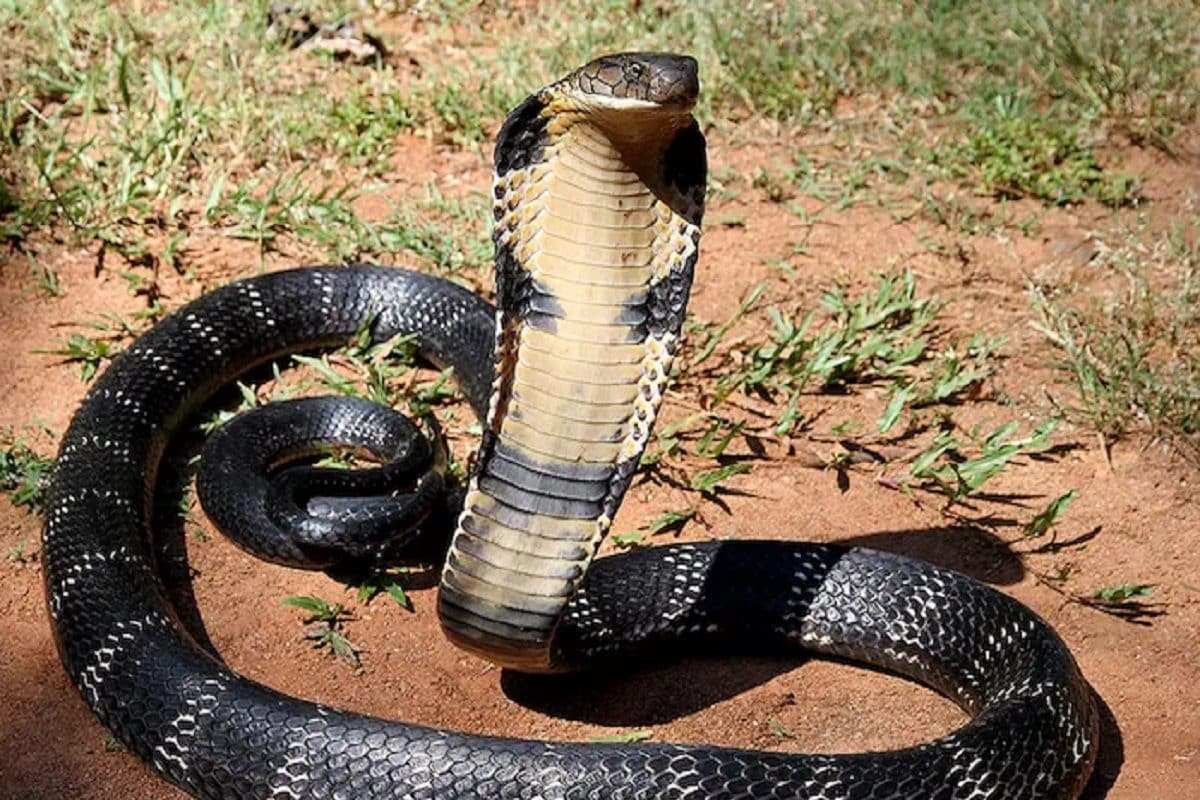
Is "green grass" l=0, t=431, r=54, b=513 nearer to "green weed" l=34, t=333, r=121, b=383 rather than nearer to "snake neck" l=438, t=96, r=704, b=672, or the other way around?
"green weed" l=34, t=333, r=121, b=383

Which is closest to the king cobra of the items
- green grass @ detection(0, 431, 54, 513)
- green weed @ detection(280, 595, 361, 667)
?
green weed @ detection(280, 595, 361, 667)

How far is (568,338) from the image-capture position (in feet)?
13.3

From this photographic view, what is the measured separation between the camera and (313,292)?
256 inches

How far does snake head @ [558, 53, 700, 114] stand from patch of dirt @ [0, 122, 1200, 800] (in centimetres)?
190

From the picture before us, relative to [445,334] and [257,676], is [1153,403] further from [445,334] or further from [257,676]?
[257,676]

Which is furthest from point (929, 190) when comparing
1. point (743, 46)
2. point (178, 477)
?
point (178, 477)

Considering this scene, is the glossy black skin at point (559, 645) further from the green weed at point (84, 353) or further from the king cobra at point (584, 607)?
the green weed at point (84, 353)

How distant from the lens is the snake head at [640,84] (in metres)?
3.61

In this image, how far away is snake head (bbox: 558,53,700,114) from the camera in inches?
142

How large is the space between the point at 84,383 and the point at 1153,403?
411 cm

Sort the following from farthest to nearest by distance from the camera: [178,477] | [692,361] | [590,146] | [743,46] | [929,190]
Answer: [743,46]
[929,190]
[692,361]
[178,477]
[590,146]

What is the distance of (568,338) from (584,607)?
1.10 m

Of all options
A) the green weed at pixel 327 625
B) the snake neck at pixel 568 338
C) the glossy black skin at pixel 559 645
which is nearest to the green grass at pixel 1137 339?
the glossy black skin at pixel 559 645

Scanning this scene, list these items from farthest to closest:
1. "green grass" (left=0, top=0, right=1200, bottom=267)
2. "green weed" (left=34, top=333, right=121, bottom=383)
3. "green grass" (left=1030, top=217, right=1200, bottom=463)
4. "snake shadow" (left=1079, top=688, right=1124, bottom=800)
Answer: "green grass" (left=0, top=0, right=1200, bottom=267) → "green weed" (left=34, top=333, right=121, bottom=383) → "green grass" (left=1030, top=217, right=1200, bottom=463) → "snake shadow" (left=1079, top=688, right=1124, bottom=800)
